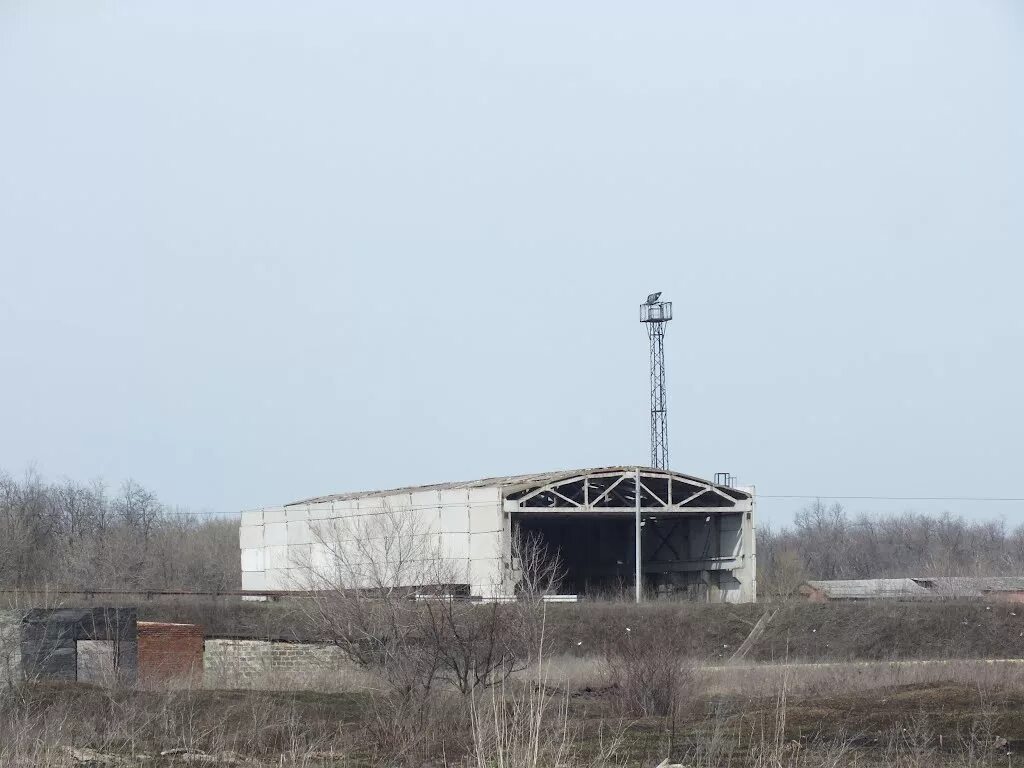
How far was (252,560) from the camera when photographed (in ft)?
176

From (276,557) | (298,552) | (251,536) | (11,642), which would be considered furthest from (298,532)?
(11,642)

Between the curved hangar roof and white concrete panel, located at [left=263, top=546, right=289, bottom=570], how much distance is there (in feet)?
12.7

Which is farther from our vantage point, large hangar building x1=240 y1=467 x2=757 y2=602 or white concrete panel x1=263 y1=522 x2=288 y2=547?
white concrete panel x1=263 y1=522 x2=288 y2=547

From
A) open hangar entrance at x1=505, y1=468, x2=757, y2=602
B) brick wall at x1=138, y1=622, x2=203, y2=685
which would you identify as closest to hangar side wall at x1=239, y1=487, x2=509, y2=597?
open hangar entrance at x1=505, y1=468, x2=757, y2=602

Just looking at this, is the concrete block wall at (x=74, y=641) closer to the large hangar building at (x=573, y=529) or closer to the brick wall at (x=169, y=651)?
the brick wall at (x=169, y=651)

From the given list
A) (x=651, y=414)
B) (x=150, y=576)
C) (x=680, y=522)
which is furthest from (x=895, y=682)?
(x=150, y=576)

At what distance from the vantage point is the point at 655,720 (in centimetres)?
1944

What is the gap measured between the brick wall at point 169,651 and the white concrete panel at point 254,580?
21.2 m

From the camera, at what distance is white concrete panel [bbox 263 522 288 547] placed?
51.3m

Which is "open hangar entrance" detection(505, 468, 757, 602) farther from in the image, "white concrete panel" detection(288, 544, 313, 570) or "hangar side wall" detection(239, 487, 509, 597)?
"white concrete panel" detection(288, 544, 313, 570)

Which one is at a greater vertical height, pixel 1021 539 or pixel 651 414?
pixel 651 414

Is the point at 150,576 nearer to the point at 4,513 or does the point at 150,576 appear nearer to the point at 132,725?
the point at 4,513

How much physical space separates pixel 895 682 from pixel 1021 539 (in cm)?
10589

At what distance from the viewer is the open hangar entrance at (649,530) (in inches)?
1780
